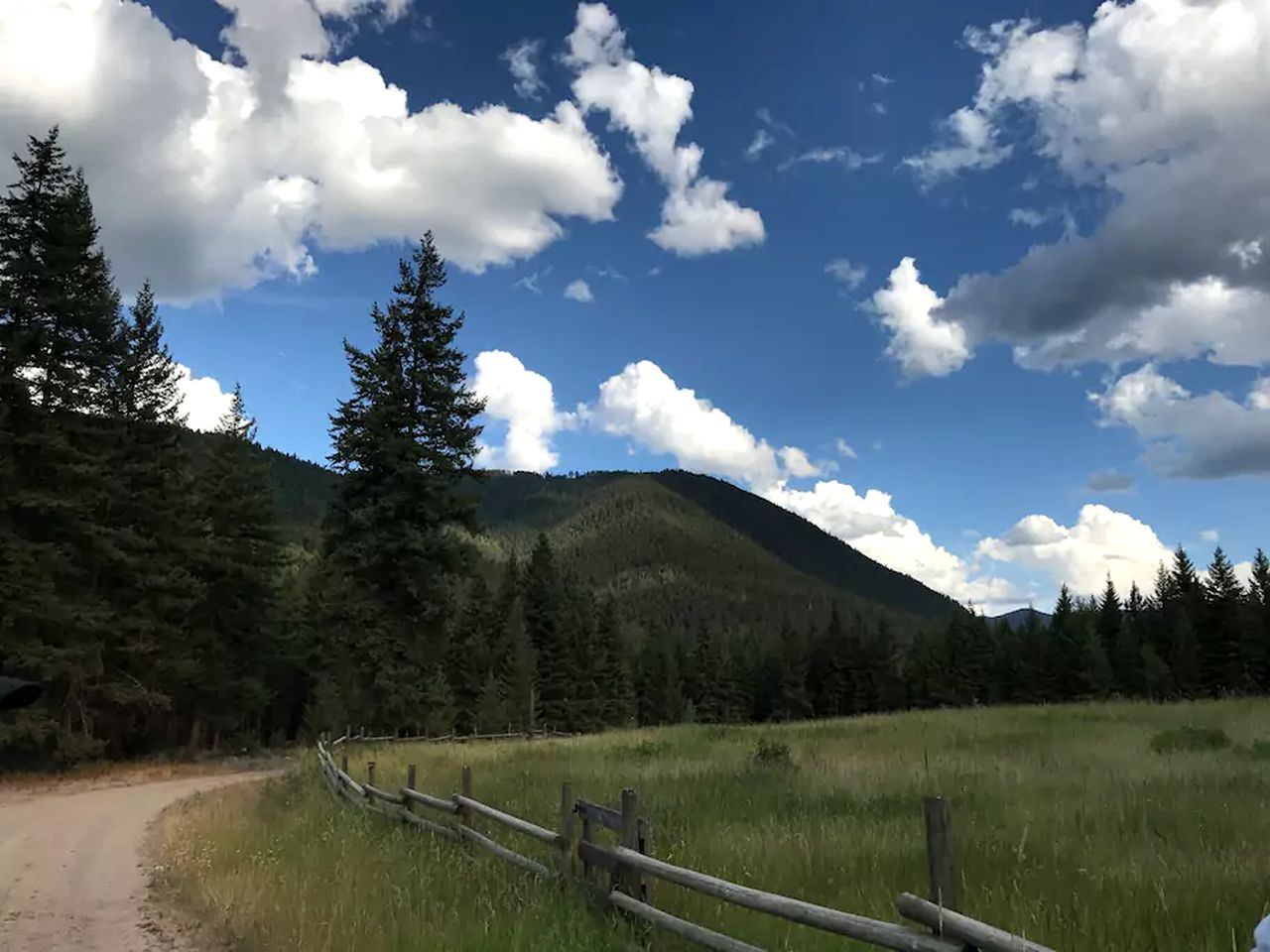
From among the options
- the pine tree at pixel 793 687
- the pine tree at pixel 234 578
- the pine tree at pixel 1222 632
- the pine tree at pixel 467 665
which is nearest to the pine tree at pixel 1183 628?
the pine tree at pixel 1222 632

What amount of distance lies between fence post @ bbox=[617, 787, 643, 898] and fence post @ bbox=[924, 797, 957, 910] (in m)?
3.01

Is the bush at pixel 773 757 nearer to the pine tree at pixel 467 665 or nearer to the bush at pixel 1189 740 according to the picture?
the bush at pixel 1189 740

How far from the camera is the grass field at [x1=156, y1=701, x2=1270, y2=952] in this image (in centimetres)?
648

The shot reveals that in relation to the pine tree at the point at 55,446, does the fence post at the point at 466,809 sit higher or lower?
lower

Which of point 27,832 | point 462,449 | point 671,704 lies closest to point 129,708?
point 462,449

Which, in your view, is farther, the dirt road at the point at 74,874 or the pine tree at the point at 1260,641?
the pine tree at the point at 1260,641

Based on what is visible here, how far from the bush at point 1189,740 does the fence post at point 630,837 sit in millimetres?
13216

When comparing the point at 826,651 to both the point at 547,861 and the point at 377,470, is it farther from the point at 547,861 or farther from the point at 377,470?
the point at 547,861

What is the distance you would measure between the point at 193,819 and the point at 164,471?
793 inches

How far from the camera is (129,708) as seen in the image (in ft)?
114

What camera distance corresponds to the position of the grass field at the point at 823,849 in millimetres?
6480

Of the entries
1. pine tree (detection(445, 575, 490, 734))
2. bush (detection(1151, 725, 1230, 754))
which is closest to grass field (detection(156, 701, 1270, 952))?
bush (detection(1151, 725, 1230, 754))

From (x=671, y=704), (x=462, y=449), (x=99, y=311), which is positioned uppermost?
(x=99, y=311)

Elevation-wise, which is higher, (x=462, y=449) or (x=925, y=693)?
(x=462, y=449)
